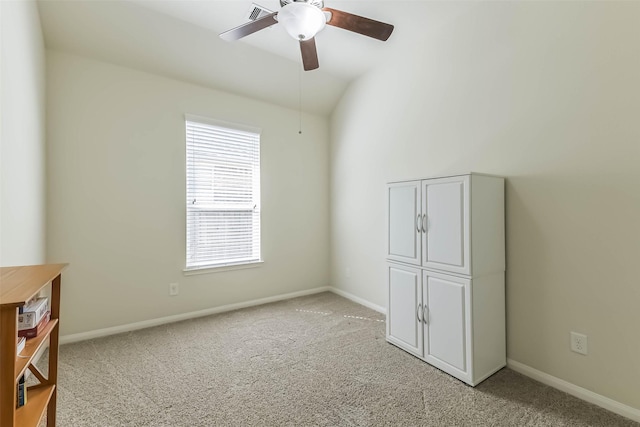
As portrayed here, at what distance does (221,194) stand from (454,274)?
265 cm

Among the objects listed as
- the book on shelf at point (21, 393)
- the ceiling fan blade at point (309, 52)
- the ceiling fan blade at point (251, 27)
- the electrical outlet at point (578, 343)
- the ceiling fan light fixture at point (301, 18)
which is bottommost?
the electrical outlet at point (578, 343)

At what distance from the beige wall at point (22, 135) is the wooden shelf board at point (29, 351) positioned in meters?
0.75

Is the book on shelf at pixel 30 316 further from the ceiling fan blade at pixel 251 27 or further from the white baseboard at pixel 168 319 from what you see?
the ceiling fan blade at pixel 251 27

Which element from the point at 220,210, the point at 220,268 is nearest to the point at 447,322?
the point at 220,268

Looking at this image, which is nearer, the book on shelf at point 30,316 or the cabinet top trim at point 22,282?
the cabinet top trim at point 22,282

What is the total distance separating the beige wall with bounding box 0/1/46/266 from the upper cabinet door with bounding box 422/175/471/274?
2.78 meters

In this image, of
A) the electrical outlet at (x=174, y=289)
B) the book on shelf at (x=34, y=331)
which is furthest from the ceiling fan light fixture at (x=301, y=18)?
the electrical outlet at (x=174, y=289)

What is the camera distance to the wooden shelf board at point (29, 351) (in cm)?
103

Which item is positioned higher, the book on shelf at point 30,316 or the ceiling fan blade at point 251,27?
the ceiling fan blade at point 251,27

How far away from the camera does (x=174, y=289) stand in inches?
123

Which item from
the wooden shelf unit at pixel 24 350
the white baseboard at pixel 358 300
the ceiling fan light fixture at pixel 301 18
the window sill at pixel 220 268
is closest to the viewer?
the wooden shelf unit at pixel 24 350

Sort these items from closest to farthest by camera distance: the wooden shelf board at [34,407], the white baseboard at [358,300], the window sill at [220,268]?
the wooden shelf board at [34,407]
the window sill at [220,268]
the white baseboard at [358,300]

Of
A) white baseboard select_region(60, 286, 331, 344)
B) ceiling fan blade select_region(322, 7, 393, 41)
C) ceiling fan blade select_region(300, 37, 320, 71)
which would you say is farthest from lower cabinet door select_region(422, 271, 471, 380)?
white baseboard select_region(60, 286, 331, 344)

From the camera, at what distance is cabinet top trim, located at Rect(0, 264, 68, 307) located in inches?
37.4
